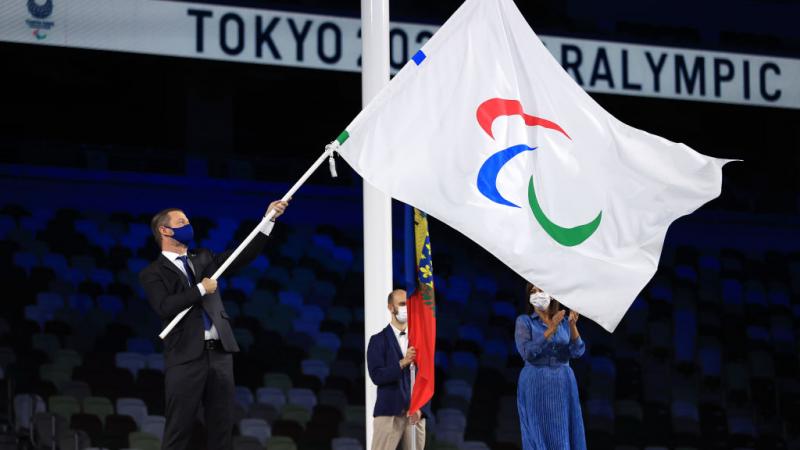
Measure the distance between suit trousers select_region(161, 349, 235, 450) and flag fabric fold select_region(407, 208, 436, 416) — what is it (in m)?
1.33

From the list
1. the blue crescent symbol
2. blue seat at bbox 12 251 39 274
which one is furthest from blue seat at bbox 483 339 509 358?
the blue crescent symbol

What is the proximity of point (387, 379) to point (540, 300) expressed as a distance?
976mm

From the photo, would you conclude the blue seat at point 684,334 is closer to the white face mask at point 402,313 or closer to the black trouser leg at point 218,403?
the white face mask at point 402,313

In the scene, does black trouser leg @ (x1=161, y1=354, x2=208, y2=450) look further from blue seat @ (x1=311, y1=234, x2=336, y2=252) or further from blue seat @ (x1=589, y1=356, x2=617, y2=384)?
blue seat @ (x1=311, y1=234, x2=336, y2=252)

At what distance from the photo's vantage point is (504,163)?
6.14 metres

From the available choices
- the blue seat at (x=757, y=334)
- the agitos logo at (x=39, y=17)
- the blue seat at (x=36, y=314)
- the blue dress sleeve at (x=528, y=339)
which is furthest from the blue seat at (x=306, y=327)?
the blue dress sleeve at (x=528, y=339)

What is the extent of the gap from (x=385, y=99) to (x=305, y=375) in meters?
6.58

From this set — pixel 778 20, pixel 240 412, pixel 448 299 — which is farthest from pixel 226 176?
pixel 778 20

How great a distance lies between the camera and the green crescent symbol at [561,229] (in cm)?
597

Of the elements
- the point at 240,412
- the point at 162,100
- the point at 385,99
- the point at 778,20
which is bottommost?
the point at 240,412

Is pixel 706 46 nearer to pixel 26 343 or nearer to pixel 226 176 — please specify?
pixel 226 176

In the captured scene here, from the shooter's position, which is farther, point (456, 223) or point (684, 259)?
point (684, 259)

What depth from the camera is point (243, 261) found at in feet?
20.1

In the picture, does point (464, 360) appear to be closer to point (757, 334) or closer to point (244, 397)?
point (244, 397)
